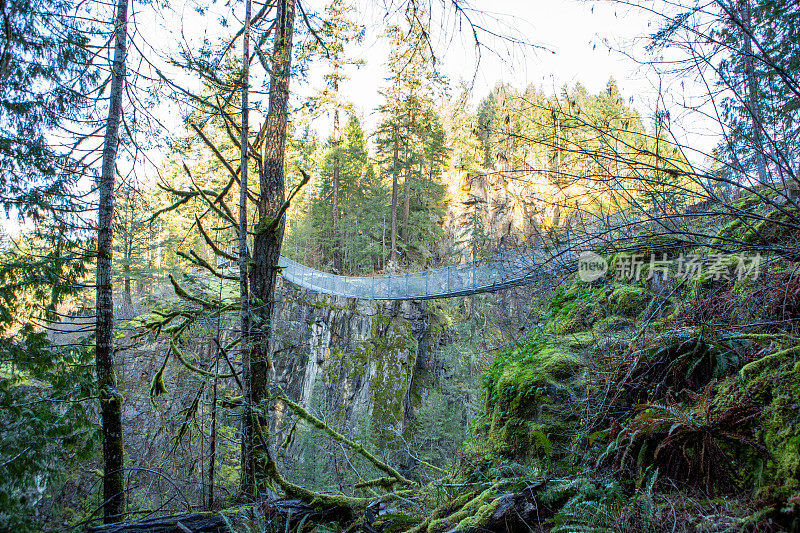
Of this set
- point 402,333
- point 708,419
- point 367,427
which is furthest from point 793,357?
point 402,333

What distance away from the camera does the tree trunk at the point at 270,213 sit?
3.62m

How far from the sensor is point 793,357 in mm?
1590

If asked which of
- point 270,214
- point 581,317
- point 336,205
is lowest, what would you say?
point 581,317

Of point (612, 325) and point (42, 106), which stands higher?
point (42, 106)

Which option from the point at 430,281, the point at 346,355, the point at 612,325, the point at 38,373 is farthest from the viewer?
the point at 346,355

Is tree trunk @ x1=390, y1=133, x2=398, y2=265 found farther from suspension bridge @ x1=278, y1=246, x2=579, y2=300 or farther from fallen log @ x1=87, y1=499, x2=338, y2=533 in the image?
fallen log @ x1=87, y1=499, x2=338, y2=533

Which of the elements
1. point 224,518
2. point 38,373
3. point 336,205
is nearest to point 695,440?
point 224,518

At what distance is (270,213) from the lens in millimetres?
3818

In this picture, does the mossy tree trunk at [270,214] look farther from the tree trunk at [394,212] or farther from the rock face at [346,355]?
the tree trunk at [394,212]

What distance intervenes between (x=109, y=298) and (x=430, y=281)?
23.9 ft

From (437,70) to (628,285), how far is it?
9.20 ft

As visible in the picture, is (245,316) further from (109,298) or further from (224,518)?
(109,298)

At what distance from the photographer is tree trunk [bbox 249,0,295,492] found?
3.62m

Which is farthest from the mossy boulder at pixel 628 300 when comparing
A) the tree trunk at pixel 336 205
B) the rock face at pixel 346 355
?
the tree trunk at pixel 336 205
